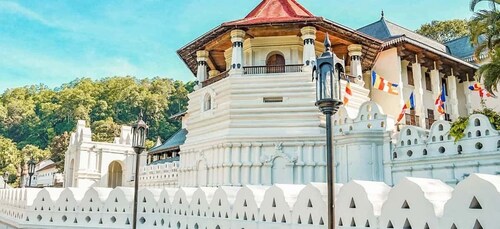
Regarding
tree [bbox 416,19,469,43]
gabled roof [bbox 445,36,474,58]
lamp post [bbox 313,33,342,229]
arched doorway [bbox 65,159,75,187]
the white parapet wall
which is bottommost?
the white parapet wall

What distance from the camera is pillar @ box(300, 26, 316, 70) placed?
17875 mm

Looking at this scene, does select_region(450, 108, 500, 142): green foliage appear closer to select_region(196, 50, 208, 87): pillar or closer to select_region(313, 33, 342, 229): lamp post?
select_region(313, 33, 342, 229): lamp post

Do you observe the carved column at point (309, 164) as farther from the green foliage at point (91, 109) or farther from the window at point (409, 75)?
the green foliage at point (91, 109)

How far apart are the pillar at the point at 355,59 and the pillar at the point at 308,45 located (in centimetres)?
284

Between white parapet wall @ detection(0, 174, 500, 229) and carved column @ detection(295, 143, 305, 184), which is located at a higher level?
carved column @ detection(295, 143, 305, 184)

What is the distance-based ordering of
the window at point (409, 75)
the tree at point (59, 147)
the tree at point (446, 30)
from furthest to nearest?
the tree at point (59, 147)
the tree at point (446, 30)
the window at point (409, 75)

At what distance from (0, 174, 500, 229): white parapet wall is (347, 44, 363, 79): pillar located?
11.6 m

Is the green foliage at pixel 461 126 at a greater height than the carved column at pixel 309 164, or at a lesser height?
greater

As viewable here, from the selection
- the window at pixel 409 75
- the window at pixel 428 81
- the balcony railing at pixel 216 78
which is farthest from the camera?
the window at pixel 428 81

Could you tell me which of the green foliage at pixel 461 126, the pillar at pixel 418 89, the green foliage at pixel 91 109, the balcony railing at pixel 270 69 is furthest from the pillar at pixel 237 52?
the green foliage at pixel 91 109

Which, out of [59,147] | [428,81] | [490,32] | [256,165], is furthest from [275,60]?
[59,147]

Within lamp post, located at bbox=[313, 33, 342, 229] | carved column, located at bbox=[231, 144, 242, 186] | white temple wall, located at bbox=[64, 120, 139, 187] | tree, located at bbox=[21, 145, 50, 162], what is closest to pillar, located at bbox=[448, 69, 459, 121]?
carved column, located at bbox=[231, 144, 242, 186]

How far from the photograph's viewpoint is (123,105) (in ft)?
235

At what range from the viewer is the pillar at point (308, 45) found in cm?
1788
